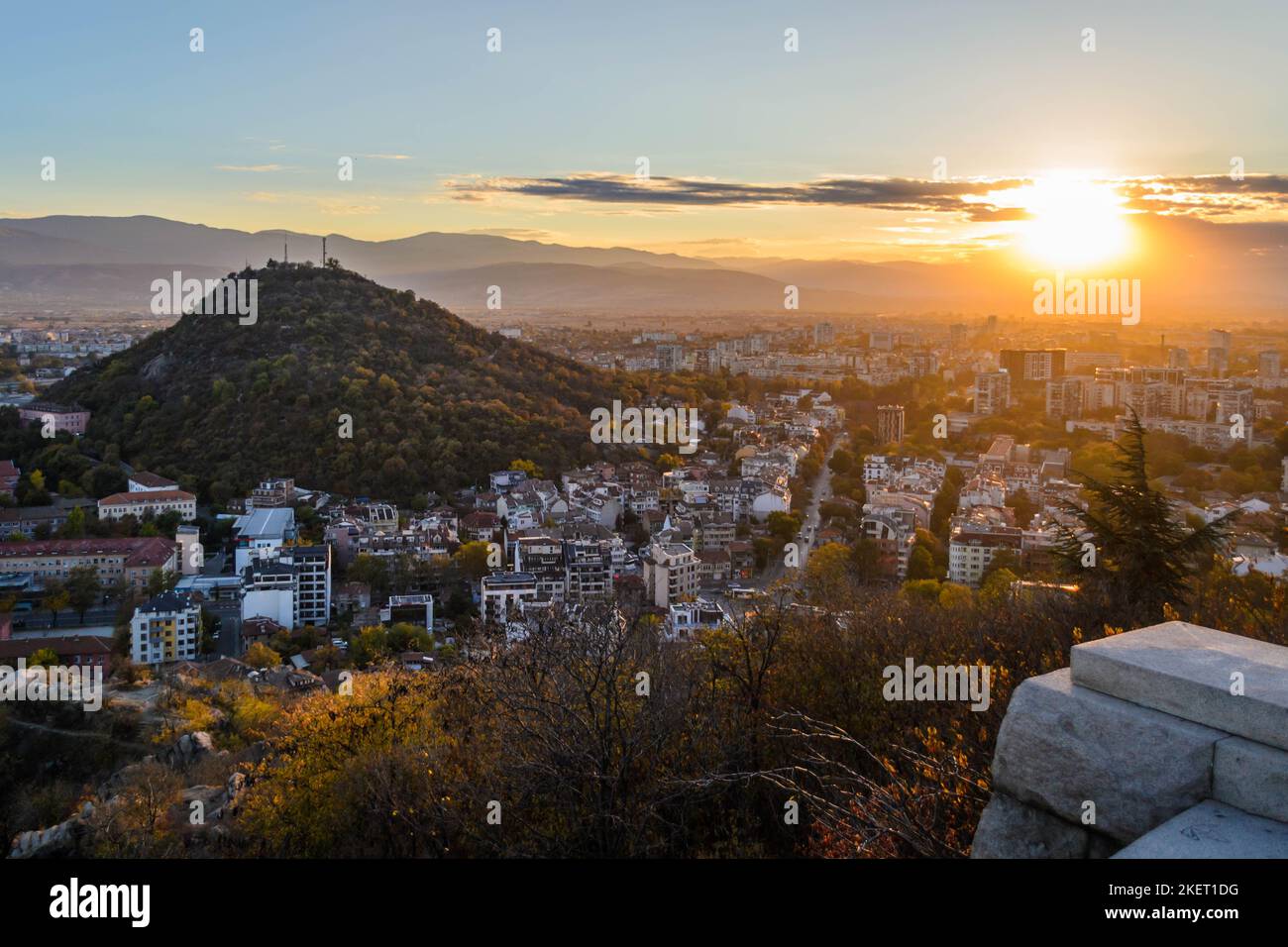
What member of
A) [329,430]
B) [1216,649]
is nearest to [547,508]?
[329,430]

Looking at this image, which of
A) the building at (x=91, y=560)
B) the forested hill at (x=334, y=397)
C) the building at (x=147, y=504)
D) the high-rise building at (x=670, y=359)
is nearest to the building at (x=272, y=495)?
the forested hill at (x=334, y=397)

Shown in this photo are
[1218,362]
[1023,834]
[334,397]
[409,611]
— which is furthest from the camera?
[1218,362]

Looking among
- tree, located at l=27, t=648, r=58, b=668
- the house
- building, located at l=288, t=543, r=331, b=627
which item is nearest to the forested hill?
building, located at l=288, t=543, r=331, b=627

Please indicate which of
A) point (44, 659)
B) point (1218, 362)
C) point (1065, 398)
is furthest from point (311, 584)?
point (1218, 362)

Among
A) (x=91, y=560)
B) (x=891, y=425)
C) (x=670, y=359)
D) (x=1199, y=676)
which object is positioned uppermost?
(x=670, y=359)

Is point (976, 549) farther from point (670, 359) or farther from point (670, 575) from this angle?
point (670, 359)

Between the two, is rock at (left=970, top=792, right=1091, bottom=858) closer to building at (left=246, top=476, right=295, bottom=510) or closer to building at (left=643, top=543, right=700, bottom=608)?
building at (left=643, top=543, right=700, bottom=608)

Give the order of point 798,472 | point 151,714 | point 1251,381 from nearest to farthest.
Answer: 1. point 151,714
2. point 798,472
3. point 1251,381
